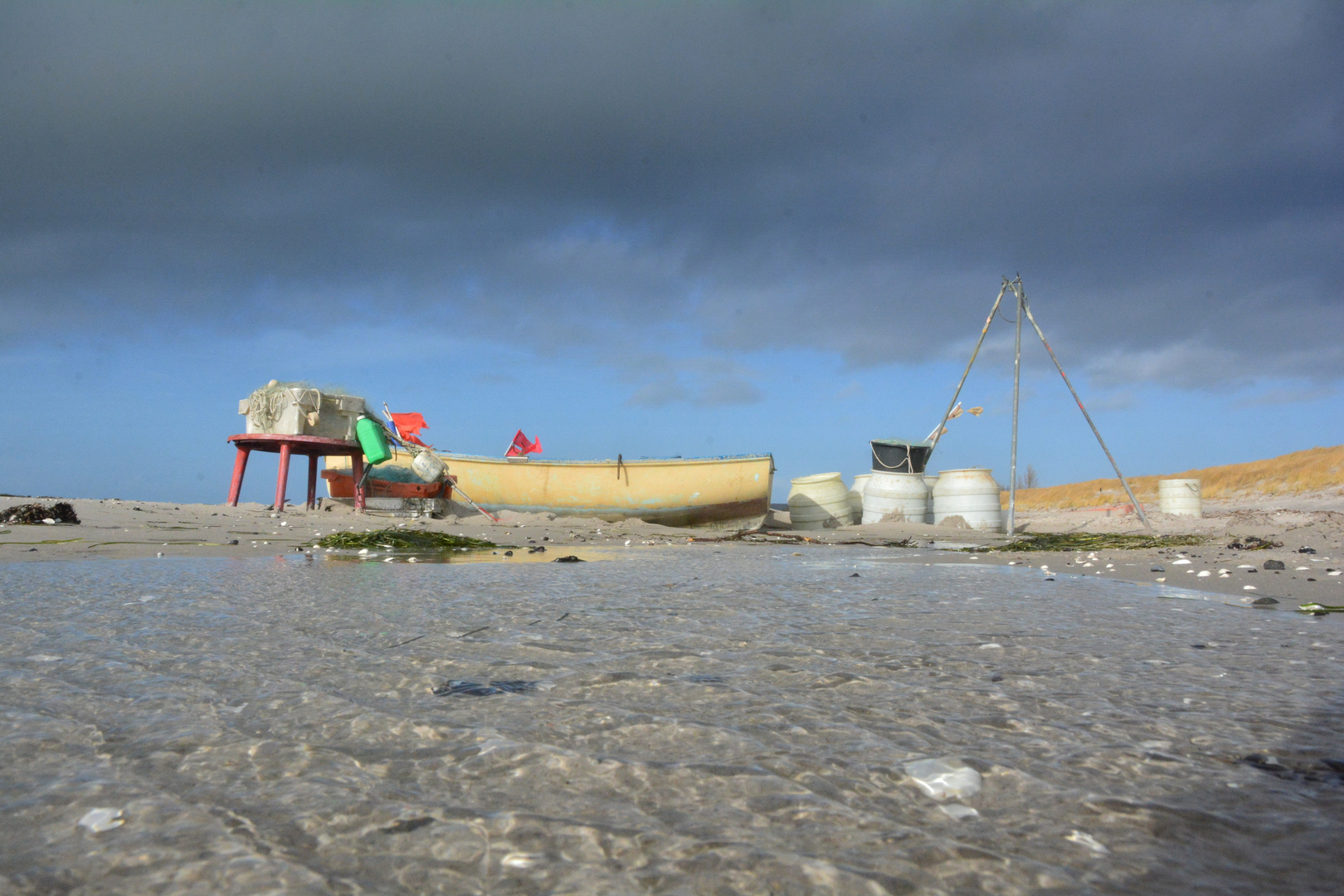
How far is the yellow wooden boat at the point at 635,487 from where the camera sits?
65.5 feet

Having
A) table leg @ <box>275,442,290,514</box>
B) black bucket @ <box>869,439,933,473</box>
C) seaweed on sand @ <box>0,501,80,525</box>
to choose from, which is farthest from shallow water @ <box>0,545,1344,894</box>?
black bucket @ <box>869,439,933,473</box>

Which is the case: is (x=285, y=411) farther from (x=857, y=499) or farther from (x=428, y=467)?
(x=857, y=499)

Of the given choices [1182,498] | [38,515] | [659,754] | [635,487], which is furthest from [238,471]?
[1182,498]

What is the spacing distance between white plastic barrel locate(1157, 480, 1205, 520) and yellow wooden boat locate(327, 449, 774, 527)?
11076mm

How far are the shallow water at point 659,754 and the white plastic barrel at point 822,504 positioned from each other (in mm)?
19096

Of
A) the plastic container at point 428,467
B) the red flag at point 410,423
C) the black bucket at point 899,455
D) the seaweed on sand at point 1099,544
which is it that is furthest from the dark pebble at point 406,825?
the red flag at point 410,423

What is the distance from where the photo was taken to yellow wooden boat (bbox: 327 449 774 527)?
20.0 meters

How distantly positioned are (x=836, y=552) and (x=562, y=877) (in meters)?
10.2

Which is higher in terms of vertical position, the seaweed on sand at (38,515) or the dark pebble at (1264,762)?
the seaweed on sand at (38,515)

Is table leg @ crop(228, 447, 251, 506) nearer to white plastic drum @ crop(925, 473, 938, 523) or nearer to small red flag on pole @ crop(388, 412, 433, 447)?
small red flag on pole @ crop(388, 412, 433, 447)

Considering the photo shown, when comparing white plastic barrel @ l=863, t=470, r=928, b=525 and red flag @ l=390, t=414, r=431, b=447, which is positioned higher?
red flag @ l=390, t=414, r=431, b=447

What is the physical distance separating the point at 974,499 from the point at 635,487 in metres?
9.12

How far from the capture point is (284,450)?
53.1 feet

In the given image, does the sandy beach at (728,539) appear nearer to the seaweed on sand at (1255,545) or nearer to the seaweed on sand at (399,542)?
the seaweed on sand at (1255,545)
